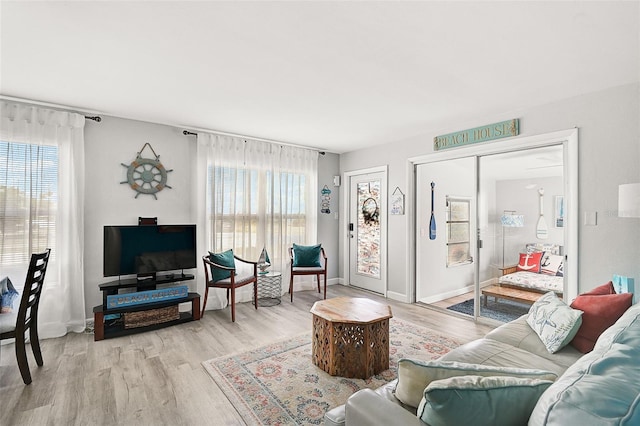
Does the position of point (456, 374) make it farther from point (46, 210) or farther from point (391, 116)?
point (46, 210)

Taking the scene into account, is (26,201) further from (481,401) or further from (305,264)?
(481,401)

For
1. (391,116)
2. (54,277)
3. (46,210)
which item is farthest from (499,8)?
(54,277)

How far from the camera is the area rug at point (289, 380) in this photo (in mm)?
2090

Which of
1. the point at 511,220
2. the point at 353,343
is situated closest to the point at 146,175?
the point at 353,343

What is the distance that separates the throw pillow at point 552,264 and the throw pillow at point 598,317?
1.28 m

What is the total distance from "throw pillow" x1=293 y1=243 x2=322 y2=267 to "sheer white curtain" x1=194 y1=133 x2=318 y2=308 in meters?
0.28

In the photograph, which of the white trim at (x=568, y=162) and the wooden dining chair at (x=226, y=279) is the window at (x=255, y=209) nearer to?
the wooden dining chair at (x=226, y=279)

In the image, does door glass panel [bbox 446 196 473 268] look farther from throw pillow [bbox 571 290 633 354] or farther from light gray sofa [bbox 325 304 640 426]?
light gray sofa [bbox 325 304 640 426]

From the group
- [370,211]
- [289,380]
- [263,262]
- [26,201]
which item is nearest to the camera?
[289,380]

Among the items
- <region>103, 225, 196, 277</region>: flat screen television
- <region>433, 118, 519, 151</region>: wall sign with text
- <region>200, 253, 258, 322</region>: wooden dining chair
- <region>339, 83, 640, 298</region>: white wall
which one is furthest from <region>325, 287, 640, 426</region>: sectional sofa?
<region>103, 225, 196, 277</region>: flat screen television

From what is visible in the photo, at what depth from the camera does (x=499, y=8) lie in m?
1.77

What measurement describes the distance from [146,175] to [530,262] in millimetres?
4727

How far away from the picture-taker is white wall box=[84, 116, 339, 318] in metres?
3.63

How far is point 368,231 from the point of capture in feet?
18.0
